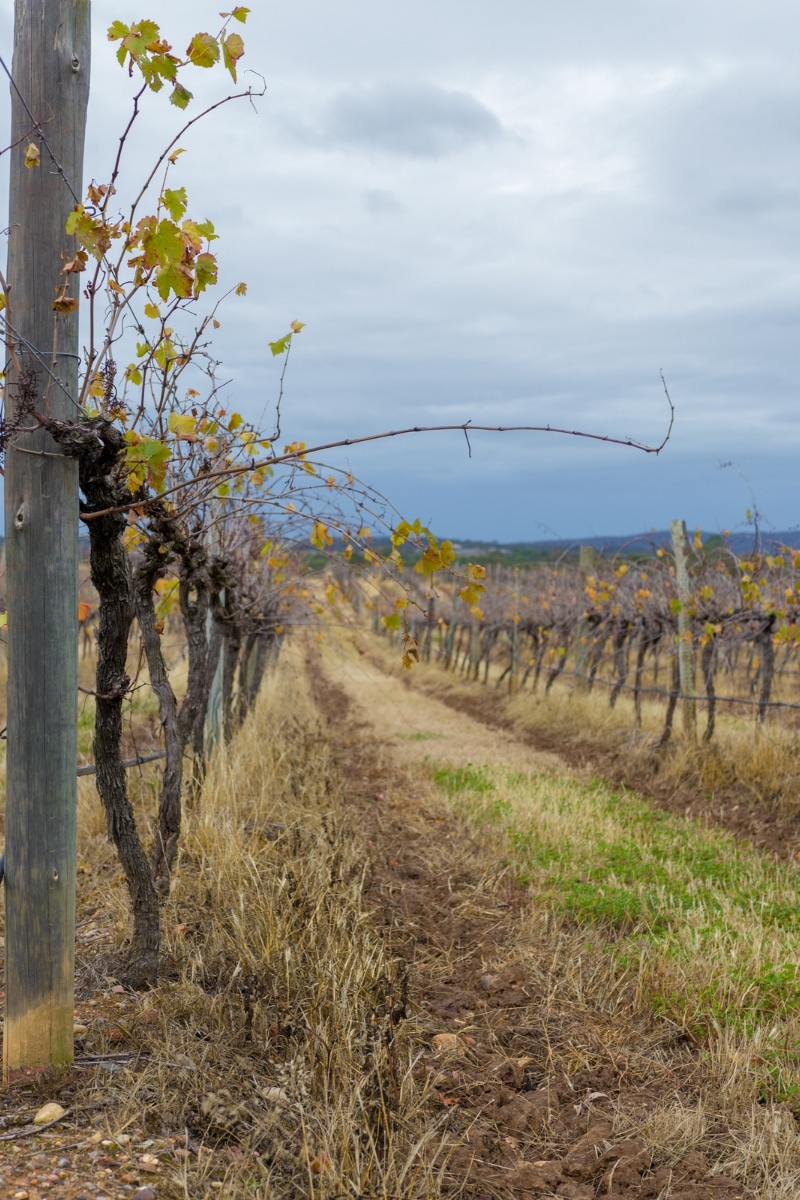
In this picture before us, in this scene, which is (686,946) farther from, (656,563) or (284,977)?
(656,563)

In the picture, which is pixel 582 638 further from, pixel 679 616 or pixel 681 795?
pixel 681 795

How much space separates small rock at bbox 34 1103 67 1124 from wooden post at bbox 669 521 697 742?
8940 millimetres

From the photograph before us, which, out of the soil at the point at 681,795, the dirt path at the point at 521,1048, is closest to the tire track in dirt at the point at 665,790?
the soil at the point at 681,795

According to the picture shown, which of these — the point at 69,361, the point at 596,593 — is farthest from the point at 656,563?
the point at 69,361

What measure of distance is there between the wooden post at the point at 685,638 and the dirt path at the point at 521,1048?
4.77 metres

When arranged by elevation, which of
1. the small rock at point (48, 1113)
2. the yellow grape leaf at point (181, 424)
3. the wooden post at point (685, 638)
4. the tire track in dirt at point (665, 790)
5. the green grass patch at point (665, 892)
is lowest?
the tire track in dirt at point (665, 790)

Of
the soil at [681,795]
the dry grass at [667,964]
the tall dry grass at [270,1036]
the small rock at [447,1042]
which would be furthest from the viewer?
the soil at [681,795]

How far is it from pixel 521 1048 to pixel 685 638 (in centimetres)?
785

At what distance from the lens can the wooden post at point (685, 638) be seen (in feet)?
35.9

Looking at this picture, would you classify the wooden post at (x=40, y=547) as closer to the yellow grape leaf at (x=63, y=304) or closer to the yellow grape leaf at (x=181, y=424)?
the yellow grape leaf at (x=63, y=304)

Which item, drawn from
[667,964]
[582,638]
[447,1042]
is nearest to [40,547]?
[447,1042]

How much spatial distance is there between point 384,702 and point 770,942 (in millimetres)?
14357

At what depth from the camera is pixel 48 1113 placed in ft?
9.43

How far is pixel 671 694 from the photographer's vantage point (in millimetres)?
11359
